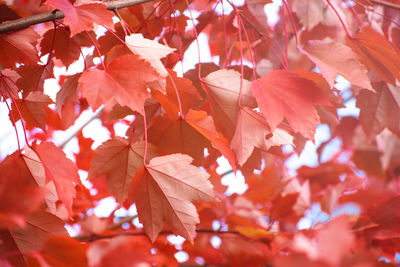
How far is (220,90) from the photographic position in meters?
0.69

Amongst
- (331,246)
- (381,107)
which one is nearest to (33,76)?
(331,246)

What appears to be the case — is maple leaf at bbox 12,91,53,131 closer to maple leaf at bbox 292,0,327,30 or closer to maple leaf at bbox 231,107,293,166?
maple leaf at bbox 231,107,293,166

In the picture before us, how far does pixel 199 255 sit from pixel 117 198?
0.47 meters

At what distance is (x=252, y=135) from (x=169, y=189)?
0.56 ft

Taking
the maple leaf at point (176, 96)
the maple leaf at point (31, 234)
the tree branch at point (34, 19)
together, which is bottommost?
the maple leaf at point (31, 234)

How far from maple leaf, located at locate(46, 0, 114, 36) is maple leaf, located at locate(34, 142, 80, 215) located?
0.19m

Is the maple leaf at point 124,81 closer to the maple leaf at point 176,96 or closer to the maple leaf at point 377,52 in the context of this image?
the maple leaf at point 176,96

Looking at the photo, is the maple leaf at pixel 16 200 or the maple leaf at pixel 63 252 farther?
the maple leaf at pixel 63 252

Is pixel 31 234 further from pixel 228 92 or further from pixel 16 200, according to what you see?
pixel 228 92

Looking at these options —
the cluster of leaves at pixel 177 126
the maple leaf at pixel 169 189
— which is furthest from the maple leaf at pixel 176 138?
the maple leaf at pixel 169 189

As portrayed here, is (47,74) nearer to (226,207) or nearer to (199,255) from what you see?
(226,207)

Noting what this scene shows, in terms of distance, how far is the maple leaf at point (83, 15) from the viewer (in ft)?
1.73

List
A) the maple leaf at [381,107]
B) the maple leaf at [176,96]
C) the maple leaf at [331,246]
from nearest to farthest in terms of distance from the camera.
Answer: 1. the maple leaf at [331,246]
2. the maple leaf at [176,96]
3. the maple leaf at [381,107]

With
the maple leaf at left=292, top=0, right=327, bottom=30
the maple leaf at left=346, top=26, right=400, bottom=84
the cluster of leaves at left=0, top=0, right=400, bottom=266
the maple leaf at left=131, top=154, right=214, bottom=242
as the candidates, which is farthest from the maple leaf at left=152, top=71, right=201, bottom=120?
the maple leaf at left=292, top=0, right=327, bottom=30
